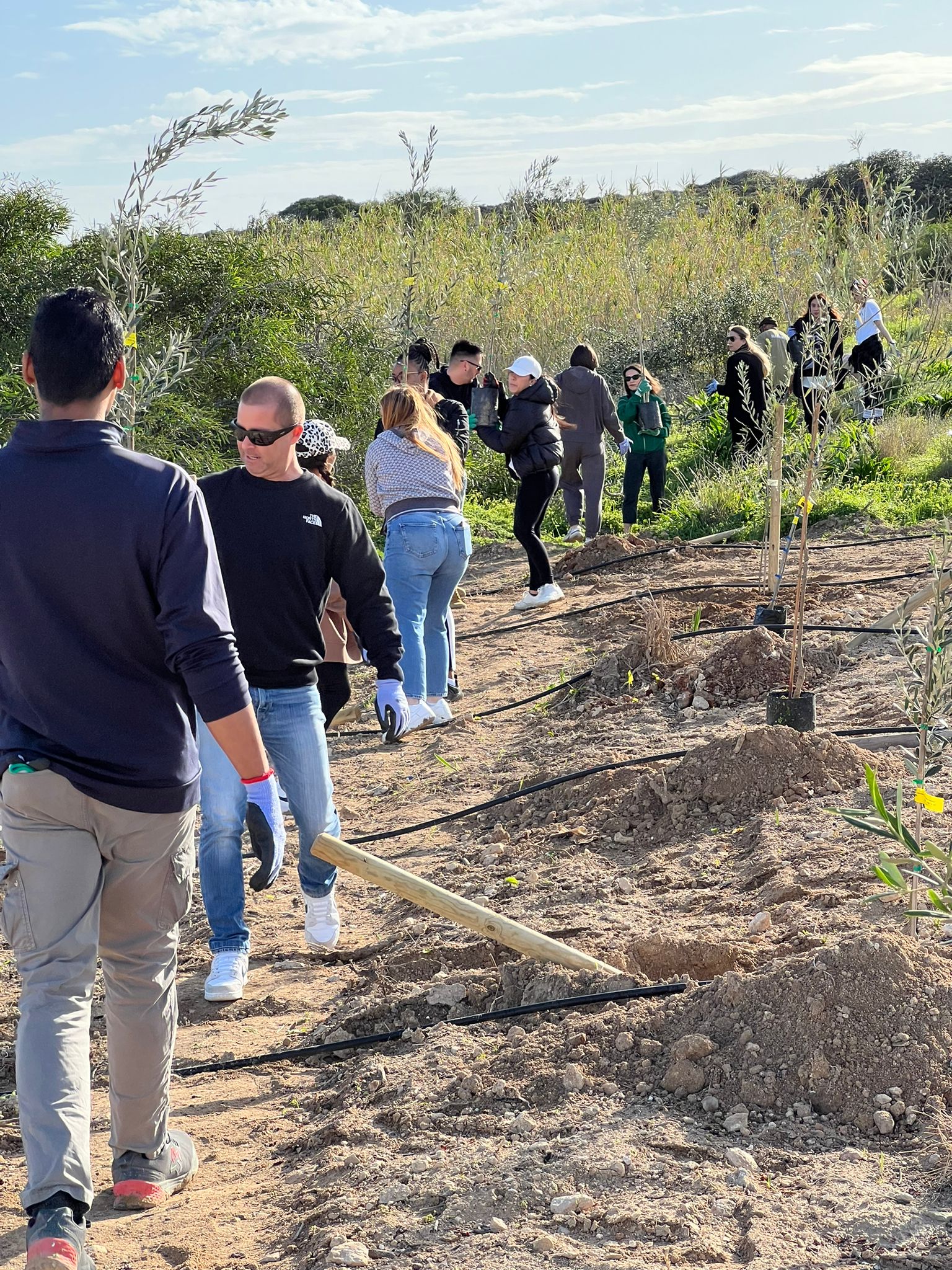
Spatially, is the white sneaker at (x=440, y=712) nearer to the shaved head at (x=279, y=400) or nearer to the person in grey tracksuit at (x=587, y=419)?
the shaved head at (x=279, y=400)

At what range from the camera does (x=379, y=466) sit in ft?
22.2

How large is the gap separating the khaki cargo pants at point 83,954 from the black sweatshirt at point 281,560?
3.98ft

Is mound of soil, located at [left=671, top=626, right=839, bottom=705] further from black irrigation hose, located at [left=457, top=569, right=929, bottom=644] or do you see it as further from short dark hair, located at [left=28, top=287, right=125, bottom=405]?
short dark hair, located at [left=28, top=287, right=125, bottom=405]

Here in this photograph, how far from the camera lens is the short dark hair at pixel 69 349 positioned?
106 inches

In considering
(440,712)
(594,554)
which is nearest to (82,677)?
(440,712)

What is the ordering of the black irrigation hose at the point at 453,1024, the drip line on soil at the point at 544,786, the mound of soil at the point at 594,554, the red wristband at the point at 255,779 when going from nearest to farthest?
1. the red wristband at the point at 255,779
2. the black irrigation hose at the point at 453,1024
3. the drip line on soil at the point at 544,786
4. the mound of soil at the point at 594,554

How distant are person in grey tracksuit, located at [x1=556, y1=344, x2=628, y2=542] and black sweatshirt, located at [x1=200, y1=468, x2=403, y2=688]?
813cm

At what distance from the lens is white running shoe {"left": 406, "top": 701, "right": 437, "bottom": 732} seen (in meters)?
7.00

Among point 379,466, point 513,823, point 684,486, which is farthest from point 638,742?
point 684,486

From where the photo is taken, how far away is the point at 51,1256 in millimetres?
2426

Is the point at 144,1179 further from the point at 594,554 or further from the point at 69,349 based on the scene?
the point at 594,554

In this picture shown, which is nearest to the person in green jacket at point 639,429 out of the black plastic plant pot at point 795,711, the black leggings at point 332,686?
the black plastic plant pot at point 795,711

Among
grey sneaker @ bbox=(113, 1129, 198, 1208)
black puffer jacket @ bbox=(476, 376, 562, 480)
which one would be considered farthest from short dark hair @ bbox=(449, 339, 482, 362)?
grey sneaker @ bbox=(113, 1129, 198, 1208)

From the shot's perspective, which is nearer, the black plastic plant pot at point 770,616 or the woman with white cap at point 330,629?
the woman with white cap at point 330,629
